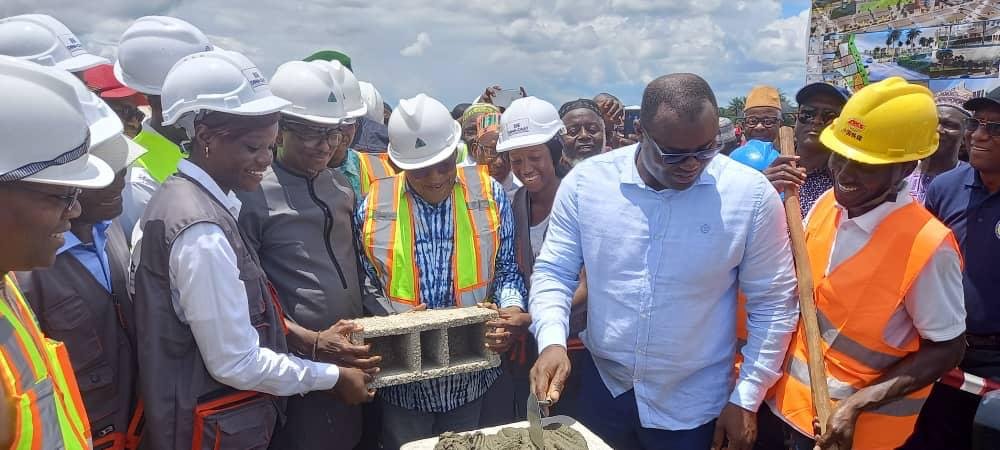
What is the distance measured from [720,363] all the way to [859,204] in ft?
2.57

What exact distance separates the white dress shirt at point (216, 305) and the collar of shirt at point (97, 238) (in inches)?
5.9

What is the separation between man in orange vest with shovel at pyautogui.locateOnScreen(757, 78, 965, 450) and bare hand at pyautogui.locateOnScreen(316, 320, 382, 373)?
1.62m

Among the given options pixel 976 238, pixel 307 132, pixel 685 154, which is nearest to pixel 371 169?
pixel 307 132

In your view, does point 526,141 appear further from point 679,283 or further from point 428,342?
point 679,283

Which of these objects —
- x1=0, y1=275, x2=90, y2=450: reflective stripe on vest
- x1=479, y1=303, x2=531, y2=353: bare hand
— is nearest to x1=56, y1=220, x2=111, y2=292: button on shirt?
x1=0, y1=275, x2=90, y2=450: reflective stripe on vest

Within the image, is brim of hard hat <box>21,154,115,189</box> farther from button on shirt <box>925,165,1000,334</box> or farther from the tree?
the tree

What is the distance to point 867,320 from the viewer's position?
7.38ft

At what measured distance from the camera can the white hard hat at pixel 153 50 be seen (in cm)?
323

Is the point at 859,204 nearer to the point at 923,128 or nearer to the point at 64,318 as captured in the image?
the point at 923,128

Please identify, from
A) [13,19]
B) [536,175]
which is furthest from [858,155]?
[13,19]

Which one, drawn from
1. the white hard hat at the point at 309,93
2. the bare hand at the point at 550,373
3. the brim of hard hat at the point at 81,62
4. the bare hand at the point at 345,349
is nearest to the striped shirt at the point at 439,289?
the bare hand at the point at 345,349

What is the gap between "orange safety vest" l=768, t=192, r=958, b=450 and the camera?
85.8 inches

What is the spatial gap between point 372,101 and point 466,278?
316 cm

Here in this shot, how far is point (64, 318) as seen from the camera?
2080 mm
